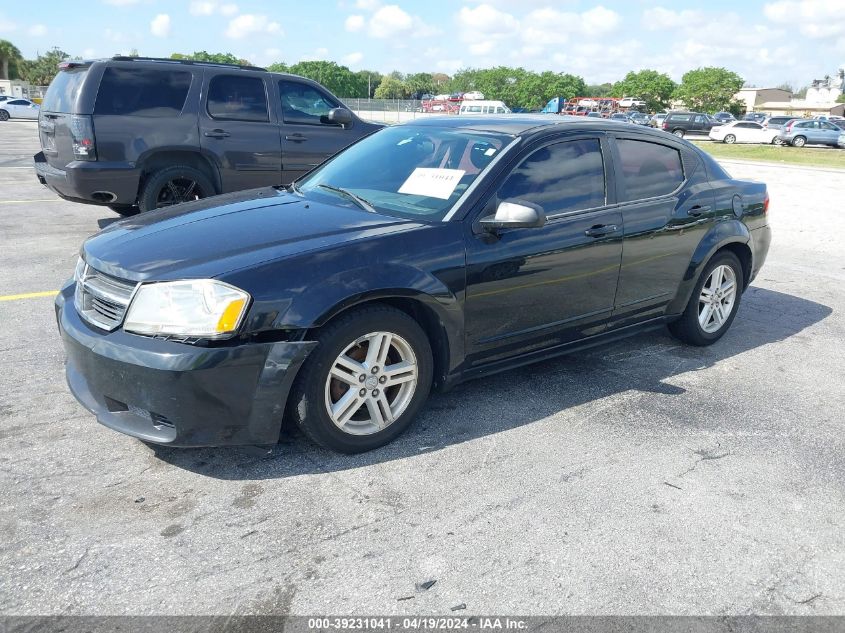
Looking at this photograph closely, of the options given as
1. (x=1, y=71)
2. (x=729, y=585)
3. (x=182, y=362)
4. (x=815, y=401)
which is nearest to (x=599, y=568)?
(x=729, y=585)

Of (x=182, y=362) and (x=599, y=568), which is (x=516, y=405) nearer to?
(x=599, y=568)

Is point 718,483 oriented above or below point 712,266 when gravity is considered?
below

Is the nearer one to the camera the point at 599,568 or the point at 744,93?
the point at 599,568

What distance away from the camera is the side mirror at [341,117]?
8660mm

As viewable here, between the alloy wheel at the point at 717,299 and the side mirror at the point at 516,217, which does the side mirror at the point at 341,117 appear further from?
the side mirror at the point at 516,217

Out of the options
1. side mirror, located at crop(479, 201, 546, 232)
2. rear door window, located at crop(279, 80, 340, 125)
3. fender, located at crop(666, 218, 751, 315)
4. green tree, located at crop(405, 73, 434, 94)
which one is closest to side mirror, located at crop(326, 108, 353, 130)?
rear door window, located at crop(279, 80, 340, 125)

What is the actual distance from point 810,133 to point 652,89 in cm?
5972

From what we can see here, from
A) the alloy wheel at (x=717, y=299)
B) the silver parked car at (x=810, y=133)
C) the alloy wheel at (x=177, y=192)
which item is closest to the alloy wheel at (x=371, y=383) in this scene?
the alloy wheel at (x=717, y=299)

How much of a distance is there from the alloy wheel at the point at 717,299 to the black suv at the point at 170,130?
4.96 m

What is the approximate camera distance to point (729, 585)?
269 centimetres

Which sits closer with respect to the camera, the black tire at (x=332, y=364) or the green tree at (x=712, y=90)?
the black tire at (x=332, y=364)

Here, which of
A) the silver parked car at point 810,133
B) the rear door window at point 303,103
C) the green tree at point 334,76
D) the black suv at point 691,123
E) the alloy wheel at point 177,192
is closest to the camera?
the alloy wheel at point 177,192

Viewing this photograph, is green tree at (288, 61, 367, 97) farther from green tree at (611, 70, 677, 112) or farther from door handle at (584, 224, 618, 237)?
door handle at (584, 224, 618, 237)

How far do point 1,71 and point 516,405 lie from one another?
384 ft
